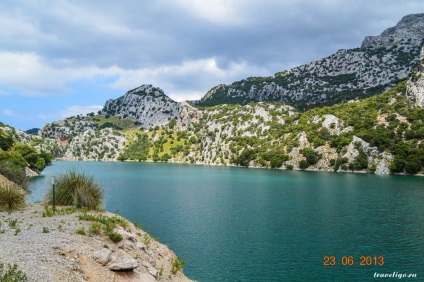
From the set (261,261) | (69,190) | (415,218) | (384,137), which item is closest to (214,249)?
(261,261)

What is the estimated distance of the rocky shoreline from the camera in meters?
15.6

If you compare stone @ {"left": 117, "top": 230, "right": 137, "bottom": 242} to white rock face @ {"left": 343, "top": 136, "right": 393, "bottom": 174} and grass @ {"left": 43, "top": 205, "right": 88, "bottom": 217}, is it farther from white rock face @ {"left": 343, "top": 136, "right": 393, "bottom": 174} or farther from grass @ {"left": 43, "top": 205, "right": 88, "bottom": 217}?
Result: white rock face @ {"left": 343, "top": 136, "right": 393, "bottom": 174}

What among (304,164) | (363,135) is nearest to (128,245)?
(304,164)

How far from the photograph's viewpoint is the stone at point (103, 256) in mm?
17984

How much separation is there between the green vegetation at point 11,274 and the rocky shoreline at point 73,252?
536 mm

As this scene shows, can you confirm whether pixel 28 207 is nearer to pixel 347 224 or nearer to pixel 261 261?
pixel 261 261

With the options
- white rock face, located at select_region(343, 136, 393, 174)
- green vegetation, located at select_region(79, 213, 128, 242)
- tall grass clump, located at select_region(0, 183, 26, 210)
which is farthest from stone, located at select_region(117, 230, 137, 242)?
white rock face, located at select_region(343, 136, 393, 174)

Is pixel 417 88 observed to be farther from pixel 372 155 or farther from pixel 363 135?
pixel 372 155

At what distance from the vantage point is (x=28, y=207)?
1120 inches

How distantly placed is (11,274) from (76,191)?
51.3 feet

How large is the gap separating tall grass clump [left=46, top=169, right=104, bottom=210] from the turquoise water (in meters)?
3.64

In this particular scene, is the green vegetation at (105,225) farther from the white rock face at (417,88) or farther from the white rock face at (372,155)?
the white rock face at (417,88)
